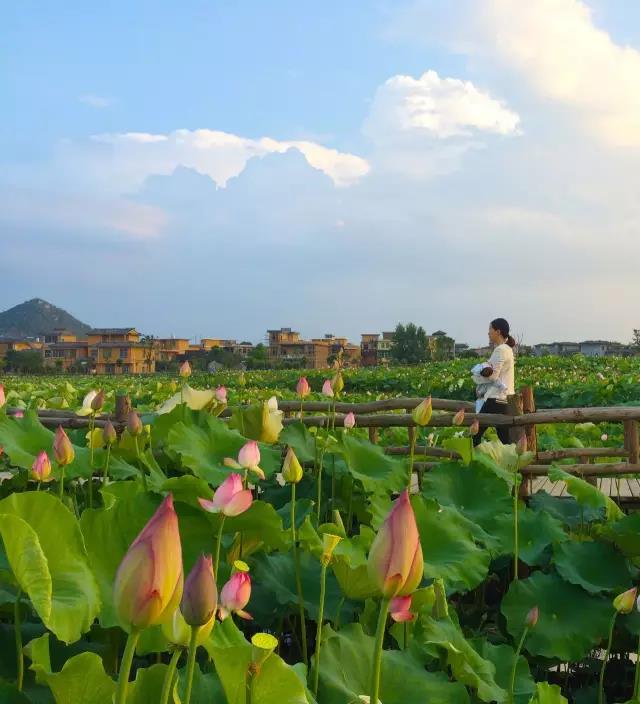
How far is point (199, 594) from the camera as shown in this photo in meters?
0.60

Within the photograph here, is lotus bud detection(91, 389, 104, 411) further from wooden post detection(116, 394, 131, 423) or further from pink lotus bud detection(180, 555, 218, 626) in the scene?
pink lotus bud detection(180, 555, 218, 626)

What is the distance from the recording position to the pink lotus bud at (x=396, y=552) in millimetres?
627

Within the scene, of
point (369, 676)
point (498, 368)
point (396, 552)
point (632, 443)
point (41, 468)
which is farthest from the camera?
point (498, 368)

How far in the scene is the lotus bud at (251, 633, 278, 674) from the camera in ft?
2.23

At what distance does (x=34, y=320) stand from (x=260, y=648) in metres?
141

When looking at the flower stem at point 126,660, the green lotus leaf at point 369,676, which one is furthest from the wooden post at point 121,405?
the flower stem at point 126,660

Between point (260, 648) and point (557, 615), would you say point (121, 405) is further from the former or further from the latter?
point (260, 648)

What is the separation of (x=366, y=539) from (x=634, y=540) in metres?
0.85

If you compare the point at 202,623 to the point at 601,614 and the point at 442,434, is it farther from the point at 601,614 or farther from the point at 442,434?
the point at 442,434

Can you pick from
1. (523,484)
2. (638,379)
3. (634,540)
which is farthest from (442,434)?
(638,379)

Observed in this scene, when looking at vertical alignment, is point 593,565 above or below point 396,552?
below

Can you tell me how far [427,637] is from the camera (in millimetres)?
1126

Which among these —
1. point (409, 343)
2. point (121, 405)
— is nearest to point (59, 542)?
point (121, 405)

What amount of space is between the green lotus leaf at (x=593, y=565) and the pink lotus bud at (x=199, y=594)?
1362 millimetres
